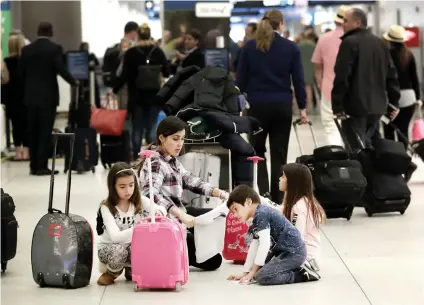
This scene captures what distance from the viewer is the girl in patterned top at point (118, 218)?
23.1ft

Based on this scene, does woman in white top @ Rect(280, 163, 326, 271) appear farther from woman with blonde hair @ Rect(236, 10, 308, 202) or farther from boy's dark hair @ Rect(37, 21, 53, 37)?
boy's dark hair @ Rect(37, 21, 53, 37)

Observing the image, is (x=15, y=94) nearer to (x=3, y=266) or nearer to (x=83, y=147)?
(x=83, y=147)

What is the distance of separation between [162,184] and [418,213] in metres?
3.60

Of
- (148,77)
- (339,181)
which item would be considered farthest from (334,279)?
(148,77)

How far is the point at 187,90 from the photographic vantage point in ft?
29.8

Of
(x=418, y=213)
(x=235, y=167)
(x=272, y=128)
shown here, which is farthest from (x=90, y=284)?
(x=418, y=213)

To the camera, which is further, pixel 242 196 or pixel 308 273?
pixel 308 273

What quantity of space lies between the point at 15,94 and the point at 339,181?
7461 mm

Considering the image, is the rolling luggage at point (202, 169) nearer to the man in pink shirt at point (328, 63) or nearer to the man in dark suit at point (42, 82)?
the man in pink shirt at point (328, 63)

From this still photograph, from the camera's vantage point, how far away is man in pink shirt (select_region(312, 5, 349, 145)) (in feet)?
40.3

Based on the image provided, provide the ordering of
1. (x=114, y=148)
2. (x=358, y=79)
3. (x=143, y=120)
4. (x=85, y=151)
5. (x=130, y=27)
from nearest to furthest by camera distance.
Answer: (x=358, y=79), (x=85, y=151), (x=143, y=120), (x=114, y=148), (x=130, y=27)

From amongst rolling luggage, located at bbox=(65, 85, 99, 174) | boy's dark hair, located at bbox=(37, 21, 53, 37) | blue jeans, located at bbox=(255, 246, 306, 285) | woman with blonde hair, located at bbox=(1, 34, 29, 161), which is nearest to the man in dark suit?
boy's dark hair, located at bbox=(37, 21, 53, 37)

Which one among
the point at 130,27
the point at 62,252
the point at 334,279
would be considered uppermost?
the point at 130,27

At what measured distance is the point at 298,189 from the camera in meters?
7.37
